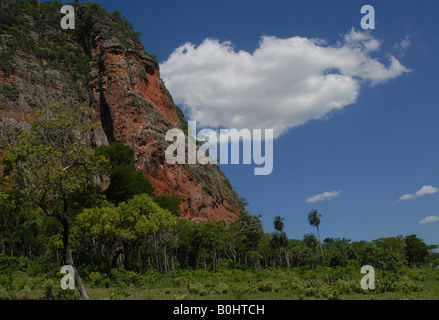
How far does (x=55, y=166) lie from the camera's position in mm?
14875

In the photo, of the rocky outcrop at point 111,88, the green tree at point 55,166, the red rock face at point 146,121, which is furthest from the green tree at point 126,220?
the red rock face at point 146,121

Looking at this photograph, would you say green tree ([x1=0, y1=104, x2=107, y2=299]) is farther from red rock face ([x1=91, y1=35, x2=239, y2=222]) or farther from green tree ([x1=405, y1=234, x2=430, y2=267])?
green tree ([x1=405, y1=234, x2=430, y2=267])

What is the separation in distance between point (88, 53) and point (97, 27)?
6.54m

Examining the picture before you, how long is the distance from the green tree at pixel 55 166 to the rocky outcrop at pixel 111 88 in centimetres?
3980

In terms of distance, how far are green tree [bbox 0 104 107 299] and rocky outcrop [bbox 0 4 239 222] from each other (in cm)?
3980

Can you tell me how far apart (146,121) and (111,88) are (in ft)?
36.7

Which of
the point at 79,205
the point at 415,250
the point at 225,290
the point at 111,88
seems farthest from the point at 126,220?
the point at 415,250

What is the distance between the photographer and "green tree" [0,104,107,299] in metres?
14.2

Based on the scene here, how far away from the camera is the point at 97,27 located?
76125 mm

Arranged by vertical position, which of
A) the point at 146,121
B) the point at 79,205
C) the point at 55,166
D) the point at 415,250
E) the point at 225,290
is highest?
the point at 146,121

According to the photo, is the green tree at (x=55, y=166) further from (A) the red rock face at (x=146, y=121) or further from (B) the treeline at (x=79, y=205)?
(A) the red rock face at (x=146, y=121)

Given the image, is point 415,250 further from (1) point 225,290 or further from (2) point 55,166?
(2) point 55,166

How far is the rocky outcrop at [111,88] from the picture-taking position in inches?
2306
